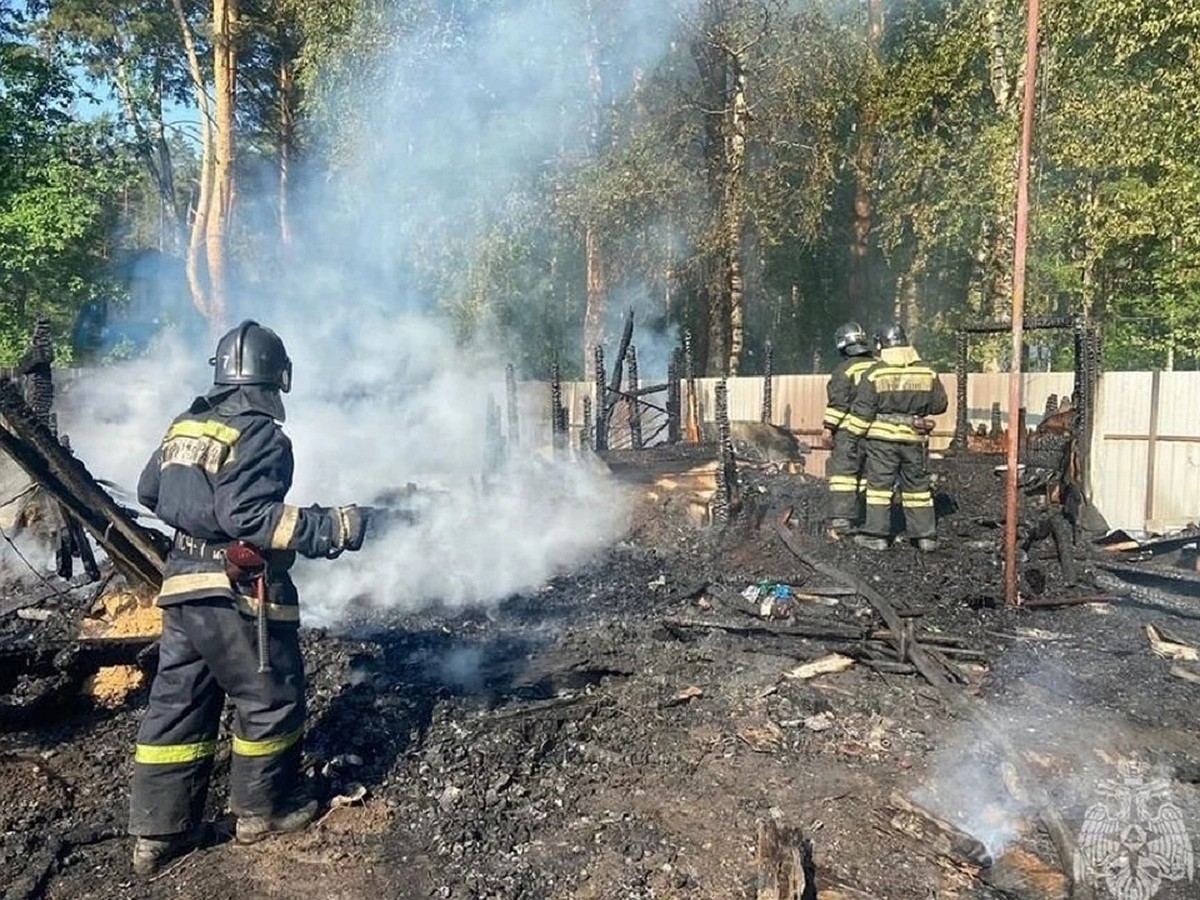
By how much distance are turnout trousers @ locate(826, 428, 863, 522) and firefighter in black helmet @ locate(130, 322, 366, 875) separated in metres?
6.00

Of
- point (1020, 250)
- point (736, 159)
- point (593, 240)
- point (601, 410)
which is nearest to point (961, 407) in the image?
point (601, 410)

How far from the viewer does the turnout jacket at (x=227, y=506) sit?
12.3 ft

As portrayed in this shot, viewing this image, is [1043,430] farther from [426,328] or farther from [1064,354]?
[426,328]

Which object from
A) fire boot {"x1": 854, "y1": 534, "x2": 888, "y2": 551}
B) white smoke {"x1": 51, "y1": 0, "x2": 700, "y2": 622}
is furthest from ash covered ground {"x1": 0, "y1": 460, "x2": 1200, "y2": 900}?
white smoke {"x1": 51, "y1": 0, "x2": 700, "y2": 622}

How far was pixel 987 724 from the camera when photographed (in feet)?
15.5

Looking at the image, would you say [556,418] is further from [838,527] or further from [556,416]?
[838,527]

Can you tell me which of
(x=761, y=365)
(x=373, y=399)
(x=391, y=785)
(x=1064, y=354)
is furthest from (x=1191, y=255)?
(x=391, y=785)

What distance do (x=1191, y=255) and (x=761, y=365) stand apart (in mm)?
11893

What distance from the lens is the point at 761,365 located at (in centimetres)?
2688

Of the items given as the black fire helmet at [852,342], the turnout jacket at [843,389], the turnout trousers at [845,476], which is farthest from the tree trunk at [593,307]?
the turnout trousers at [845,476]

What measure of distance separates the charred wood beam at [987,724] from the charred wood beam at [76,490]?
13.9 feet

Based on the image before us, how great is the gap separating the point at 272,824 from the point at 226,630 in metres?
0.81

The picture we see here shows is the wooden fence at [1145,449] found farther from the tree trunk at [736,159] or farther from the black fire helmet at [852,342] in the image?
the tree trunk at [736,159]

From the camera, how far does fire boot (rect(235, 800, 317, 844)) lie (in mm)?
3814
